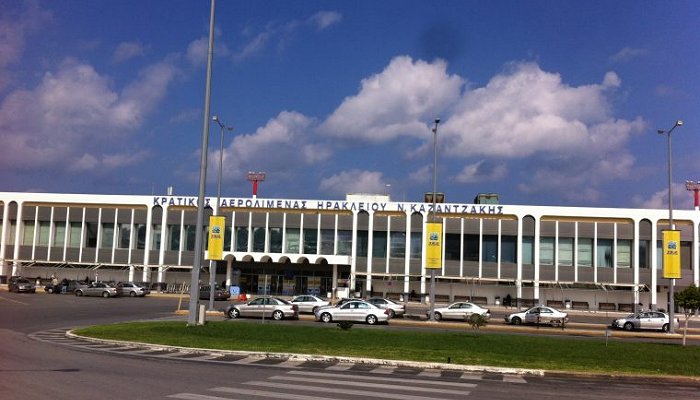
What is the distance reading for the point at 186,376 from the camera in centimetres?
1420

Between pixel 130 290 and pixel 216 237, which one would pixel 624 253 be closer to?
pixel 216 237

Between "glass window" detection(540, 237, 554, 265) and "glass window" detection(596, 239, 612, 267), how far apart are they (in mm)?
4075

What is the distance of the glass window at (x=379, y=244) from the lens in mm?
60987

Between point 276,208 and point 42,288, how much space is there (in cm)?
2438

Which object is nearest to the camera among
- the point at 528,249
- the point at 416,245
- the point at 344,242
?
the point at 528,249

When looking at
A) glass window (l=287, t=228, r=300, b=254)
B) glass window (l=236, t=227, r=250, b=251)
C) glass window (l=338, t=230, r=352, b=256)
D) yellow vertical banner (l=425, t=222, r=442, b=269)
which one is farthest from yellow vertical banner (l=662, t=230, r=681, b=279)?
glass window (l=236, t=227, r=250, b=251)

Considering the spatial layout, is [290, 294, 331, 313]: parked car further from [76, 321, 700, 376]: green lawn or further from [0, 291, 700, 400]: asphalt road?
[0, 291, 700, 400]: asphalt road

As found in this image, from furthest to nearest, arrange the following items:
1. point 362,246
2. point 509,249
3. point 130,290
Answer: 1. point 362,246
2. point 509,249
3. point 130,290

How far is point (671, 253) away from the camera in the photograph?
35500 millimetres

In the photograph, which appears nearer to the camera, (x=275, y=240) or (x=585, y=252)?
(x=585, y=252)

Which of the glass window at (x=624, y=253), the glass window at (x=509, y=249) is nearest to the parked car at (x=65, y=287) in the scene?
the glass window at (x=509, y=249)

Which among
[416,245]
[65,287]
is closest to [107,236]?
[65,287]

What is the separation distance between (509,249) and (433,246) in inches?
919

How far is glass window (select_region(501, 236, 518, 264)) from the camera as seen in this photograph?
59.2 m
